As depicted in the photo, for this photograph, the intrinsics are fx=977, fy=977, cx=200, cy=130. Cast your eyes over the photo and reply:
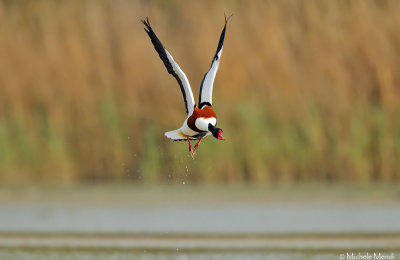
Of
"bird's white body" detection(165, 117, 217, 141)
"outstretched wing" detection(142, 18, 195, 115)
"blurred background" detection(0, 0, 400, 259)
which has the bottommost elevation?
"bird's white body" detection(165, 117, 217, 141)

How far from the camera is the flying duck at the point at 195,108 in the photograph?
94.3 inches

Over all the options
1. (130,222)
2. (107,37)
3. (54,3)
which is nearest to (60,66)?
(107,37)

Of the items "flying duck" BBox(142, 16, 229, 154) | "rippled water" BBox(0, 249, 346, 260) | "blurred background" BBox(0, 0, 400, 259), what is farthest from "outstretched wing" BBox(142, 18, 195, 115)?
"blurred background" BBox(0, 0, 400, 259)

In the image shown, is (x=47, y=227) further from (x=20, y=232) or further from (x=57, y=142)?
(x=57, y=142)

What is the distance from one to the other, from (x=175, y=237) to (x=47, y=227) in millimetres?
1190

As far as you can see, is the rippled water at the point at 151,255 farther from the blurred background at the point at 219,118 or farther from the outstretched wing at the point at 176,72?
the outstretched wing at the point at 176,72

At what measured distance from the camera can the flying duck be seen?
7.86ft

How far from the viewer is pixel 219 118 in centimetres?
902

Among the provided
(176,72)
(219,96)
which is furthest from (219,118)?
(176,72)

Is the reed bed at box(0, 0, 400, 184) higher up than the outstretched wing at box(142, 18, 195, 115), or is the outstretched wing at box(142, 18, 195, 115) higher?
the reed bed at box(0, 0, 400, 184)

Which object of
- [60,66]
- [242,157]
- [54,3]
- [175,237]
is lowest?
[175,237]

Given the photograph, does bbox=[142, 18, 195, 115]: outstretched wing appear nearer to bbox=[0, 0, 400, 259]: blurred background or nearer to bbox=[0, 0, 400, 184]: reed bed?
bbox=[0, 0, 400, 259]: blurred background

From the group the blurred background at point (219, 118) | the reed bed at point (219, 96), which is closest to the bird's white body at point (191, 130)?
the blurred background at point (219, 118)

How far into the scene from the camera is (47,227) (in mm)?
8469
